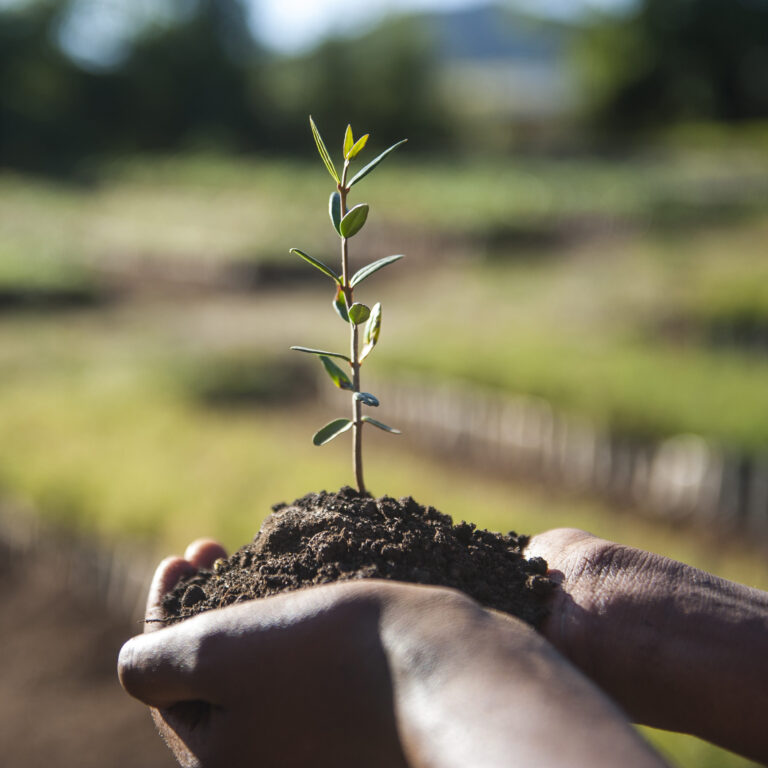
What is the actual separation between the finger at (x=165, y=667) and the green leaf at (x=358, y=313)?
0.48 m

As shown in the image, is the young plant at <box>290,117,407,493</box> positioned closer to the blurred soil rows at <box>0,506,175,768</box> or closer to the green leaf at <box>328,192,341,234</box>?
the green leaf at <box>328,192,341,234</box>

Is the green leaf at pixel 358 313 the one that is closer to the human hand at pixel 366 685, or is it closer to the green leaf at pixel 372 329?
the green leaf at pixel 372 329

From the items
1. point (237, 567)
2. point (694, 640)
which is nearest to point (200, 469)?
point (237, 567)

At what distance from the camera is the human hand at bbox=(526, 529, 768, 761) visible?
3.56 ft

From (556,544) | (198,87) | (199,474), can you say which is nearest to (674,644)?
(556,544)

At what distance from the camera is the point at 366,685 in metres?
0.92

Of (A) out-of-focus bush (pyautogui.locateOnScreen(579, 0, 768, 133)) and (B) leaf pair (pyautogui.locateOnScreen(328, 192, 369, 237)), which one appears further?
(A) out-of-focus bush (pyautogui.locateOnScreen(579, 0, 768, 133))

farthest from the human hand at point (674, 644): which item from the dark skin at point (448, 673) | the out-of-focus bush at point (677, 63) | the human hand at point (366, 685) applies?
the out-of-focus bush at point (677, 63)

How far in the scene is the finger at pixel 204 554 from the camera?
1404 mm

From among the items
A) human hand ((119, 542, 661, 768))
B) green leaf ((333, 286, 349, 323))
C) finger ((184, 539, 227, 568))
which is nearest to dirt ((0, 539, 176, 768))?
Answer: finger ((184, 539, 227, 568))

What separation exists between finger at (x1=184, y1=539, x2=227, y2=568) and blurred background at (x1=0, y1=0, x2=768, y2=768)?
197 cm

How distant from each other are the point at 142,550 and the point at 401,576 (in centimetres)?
314

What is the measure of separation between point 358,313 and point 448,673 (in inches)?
20.6

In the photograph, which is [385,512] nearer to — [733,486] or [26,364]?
[733,486]
